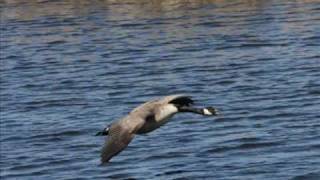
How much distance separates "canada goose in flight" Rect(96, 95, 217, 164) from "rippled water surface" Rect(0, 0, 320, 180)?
4098 millimetres

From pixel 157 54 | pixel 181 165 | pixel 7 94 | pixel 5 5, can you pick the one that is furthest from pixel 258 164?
pixel 5 5

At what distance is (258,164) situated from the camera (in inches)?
802

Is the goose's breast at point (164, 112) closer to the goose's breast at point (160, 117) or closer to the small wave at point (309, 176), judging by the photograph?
the goose's breast at point (160, 117)

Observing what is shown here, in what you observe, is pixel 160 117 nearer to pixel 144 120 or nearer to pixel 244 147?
pixel 144 120

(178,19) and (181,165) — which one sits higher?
(181,165)

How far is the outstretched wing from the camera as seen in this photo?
1423 centimetres

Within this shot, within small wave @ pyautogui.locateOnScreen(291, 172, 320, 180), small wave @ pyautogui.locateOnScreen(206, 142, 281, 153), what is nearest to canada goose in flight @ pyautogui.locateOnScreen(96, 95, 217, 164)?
small wave @ pyautogui.locateOnScreen(291, 172, 320, 180)

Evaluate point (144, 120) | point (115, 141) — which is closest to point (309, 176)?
point (144, 120)

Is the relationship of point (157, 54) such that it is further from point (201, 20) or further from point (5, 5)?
point (5, 5)

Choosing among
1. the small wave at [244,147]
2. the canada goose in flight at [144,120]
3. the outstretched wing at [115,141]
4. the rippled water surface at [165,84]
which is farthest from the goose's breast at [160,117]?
the small wave at [244,147]

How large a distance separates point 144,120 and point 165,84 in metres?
14.1

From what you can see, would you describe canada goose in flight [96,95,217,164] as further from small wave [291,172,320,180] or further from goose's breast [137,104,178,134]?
small wave [291,172,320,180]

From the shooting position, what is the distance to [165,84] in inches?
1161

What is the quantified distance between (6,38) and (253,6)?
9.41m
